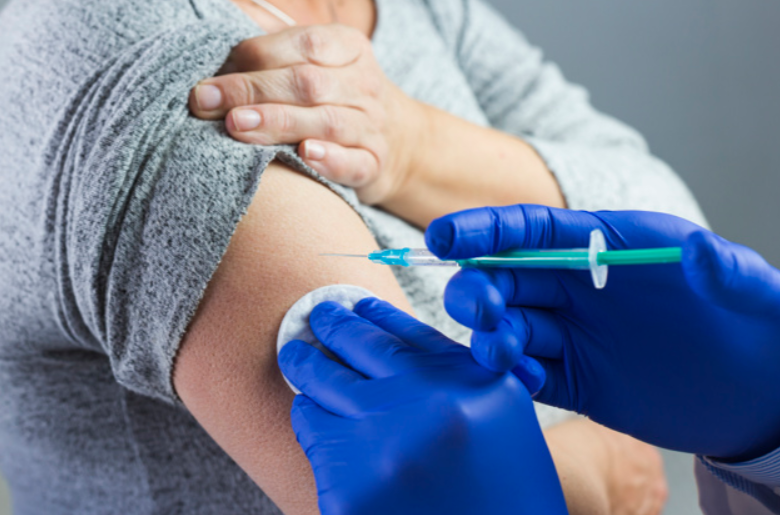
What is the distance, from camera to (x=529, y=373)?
0.62m

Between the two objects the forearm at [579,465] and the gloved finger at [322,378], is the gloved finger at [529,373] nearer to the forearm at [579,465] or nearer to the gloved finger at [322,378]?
the gloved finger at [322,378]

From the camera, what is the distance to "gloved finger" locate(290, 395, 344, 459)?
0.62 metres

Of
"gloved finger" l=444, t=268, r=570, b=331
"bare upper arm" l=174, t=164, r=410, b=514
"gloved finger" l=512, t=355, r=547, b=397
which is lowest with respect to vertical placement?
"bare upper arm" l=174, t=164, r=410, b=514

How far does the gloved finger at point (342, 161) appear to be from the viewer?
2.65 ft

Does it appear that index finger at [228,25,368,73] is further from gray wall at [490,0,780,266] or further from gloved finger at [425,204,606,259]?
gray wall at [490,0,780,266]

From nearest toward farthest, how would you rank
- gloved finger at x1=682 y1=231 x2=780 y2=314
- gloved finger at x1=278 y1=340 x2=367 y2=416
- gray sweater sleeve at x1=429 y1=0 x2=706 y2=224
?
gloved finger at x1=682 y1=231 x2=780 y2=314
gloved finger at x1=278 y1=340 x2=367 y2=416
gray sweater sleeve at x1=429 y1=0 x2=706 y2=224

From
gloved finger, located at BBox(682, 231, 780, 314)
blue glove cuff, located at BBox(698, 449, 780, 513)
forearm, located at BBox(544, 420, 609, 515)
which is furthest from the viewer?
forearm, located at BBox(544, 420, 609, 515)

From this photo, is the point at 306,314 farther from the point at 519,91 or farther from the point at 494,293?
the point at 519,91

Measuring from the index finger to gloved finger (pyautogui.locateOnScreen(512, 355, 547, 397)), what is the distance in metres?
0.46

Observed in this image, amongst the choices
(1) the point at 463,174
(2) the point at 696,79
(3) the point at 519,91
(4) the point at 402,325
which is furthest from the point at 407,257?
(2) the point at 696,79

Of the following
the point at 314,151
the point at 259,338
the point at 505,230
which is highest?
the point at 505,230

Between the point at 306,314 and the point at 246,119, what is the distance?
0.23m

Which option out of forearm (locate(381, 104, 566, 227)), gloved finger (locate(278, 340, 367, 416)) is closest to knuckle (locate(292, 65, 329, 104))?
forearm (locate(381, 104, 566, 227))

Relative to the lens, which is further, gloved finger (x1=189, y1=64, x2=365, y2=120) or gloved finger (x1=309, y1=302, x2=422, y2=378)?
gloved finger (x1=189, y1=64, x2=365, y2=120)
